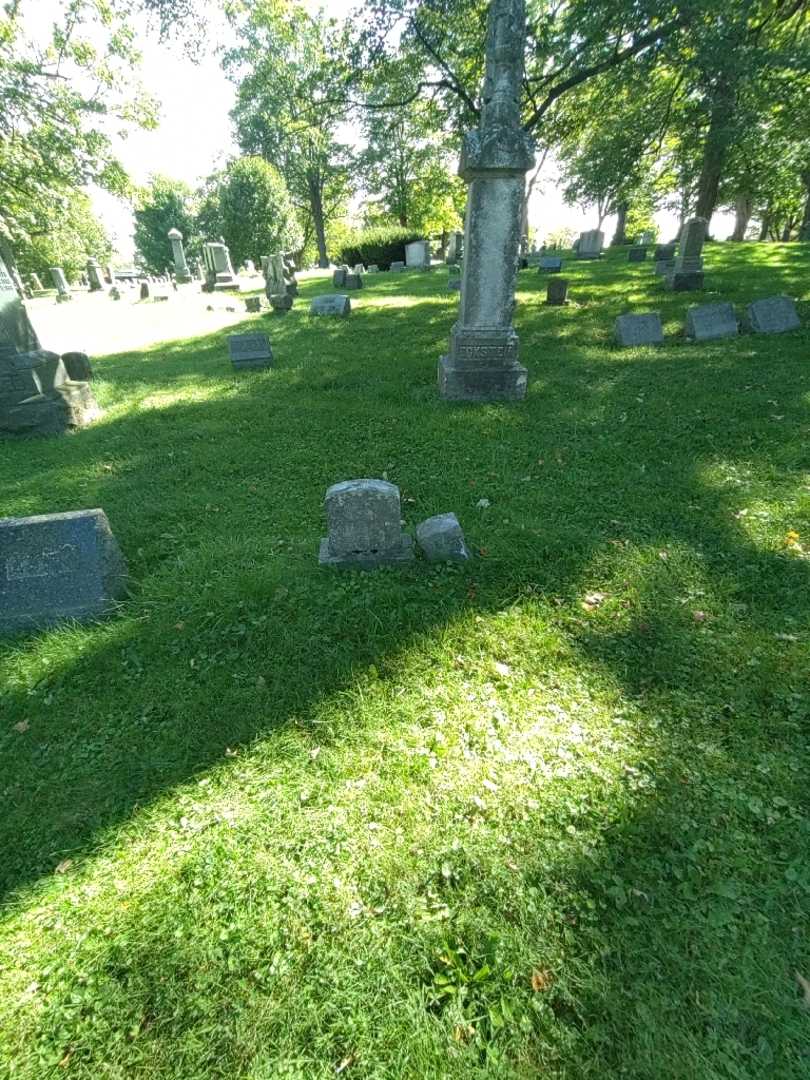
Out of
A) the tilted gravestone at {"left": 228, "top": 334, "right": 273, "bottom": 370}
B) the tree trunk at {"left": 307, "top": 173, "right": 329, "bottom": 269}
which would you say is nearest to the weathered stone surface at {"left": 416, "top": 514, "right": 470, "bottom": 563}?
the tilted gravestone at {"left": 228, "top": 334, "right": 273, "bottom": 370}

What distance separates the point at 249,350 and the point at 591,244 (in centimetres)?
2044

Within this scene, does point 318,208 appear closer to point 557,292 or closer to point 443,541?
point 557,292

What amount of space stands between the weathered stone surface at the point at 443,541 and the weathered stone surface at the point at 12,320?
6.60 metres

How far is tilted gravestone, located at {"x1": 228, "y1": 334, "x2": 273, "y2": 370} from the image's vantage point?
29.2 ft

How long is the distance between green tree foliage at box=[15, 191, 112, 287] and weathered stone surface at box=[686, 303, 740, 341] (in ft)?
88.4

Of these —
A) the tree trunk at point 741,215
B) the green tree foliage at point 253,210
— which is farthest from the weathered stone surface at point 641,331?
the green tree foliage at point 253,210

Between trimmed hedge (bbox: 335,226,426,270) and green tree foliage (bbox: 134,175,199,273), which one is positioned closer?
trimmed hedge (bbox: 335,226,426,270)

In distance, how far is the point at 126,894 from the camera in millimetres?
2000

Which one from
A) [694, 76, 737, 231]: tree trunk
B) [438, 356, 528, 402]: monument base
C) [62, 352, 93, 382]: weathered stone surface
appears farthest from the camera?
[694, 76, 737, 231]: tree trunk

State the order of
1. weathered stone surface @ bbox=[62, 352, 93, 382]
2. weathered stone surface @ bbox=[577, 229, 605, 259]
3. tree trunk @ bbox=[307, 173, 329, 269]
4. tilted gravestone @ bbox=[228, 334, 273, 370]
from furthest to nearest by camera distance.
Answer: tree trunk @ bbox=[307, 173, 329, 269] → weathered stone surface @ bbox=[577, 229, 605, 259] → tilted gravestone @ bbox=[228, 334, 273, 370] → weathered stone surface @ bbox=[62, 352, 93, 382]

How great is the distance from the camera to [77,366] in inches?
301

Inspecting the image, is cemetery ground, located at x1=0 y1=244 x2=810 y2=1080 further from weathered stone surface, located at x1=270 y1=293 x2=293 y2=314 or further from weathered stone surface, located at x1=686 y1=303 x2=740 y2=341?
weathered stone surface, located at x1=270 y1=293 x2=293 y2=314

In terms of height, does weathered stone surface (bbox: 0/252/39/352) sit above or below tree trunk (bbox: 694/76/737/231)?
below

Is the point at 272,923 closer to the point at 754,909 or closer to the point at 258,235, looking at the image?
the point at 754,909
